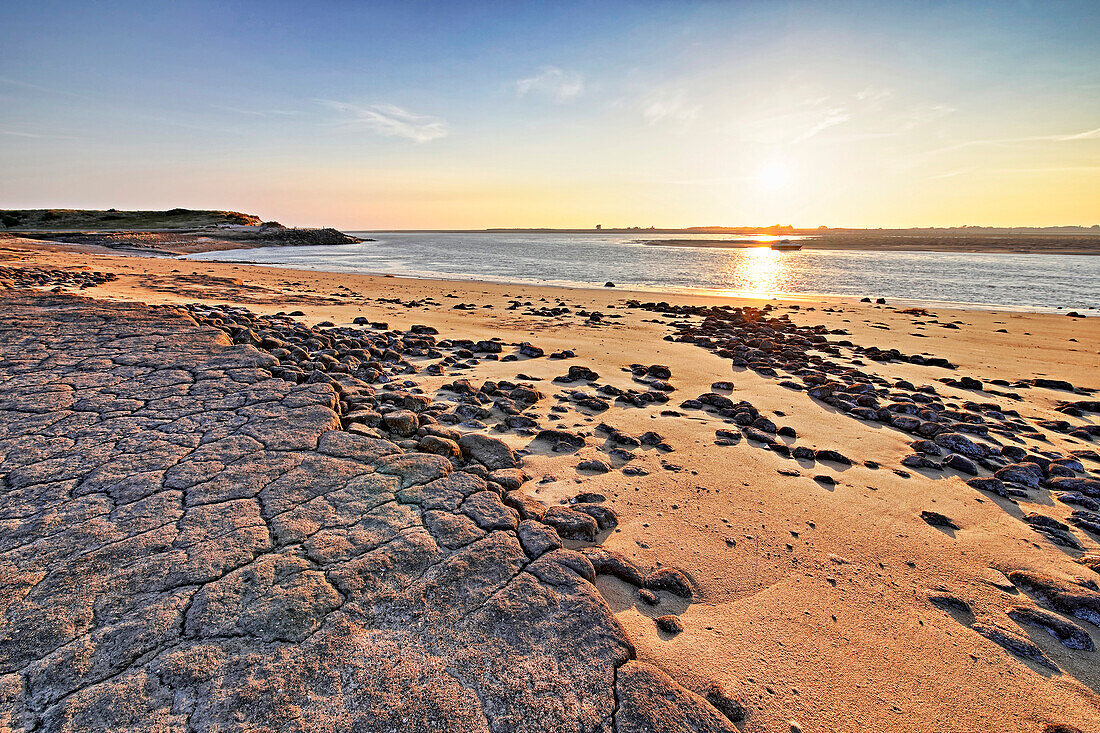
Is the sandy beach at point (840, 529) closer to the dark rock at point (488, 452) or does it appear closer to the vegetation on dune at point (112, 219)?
the dark rock at point (488, 452)

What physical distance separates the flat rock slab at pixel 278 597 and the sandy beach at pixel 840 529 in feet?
1.57

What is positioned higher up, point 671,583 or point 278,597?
point 278,597

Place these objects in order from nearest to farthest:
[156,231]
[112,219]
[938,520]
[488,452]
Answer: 1. [938,520]
2. [488,452]
3. [156,231]
4. [112,219]

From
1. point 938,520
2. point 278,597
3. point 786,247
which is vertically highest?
point 786,247

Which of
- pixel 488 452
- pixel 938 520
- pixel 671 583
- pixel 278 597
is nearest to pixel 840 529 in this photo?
pixel 938 520

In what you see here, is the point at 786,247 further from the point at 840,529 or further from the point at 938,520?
the point at 840,529

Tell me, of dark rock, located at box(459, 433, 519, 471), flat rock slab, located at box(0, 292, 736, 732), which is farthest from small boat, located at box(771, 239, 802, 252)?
flat rock slab, located at box(0, 292, 736, 732)

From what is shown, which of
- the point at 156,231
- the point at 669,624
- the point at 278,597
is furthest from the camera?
the point at 156,231

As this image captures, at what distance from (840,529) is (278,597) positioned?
372 centimetres

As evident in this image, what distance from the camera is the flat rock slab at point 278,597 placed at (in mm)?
1794

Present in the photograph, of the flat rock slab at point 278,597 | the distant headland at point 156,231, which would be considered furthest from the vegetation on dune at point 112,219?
the flat rock slab at point 278,597

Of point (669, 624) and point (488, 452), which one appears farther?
point (488, 452)

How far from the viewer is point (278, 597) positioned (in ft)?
7.40

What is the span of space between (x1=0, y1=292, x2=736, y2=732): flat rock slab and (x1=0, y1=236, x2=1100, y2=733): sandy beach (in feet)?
1.57
